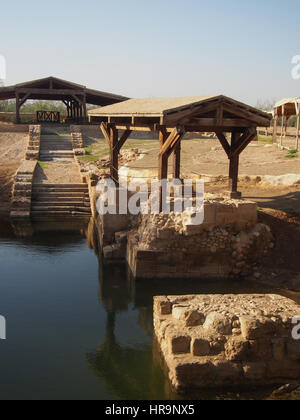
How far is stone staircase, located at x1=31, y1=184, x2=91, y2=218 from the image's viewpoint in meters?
17.1

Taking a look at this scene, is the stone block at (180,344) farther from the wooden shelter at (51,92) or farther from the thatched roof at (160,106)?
the wooden shelter at (51,92)

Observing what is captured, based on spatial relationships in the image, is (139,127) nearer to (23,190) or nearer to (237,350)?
(23,190)

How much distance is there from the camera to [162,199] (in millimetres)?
11414

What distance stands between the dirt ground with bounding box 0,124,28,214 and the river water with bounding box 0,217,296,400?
5.39 metres

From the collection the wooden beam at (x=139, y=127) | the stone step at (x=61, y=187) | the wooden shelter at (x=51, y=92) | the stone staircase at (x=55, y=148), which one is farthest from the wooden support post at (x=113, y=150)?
the wooden shelter at (x=51, y=92)

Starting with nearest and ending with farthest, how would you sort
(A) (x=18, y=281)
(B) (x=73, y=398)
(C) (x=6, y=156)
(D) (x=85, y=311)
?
(B) (x=73, y=398)
(D) (x=85, y=311)
(A) (x=18, y=281)
(C) (x=6, y=156)

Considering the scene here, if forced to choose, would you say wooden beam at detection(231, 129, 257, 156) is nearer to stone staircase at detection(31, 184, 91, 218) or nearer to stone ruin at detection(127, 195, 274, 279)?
stone ruin at detection(127, 195, 274, 279)

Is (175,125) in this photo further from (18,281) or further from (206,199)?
(18,281)

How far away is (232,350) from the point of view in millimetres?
6500

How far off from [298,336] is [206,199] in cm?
525

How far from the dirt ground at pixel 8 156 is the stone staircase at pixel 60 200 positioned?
1.36 m

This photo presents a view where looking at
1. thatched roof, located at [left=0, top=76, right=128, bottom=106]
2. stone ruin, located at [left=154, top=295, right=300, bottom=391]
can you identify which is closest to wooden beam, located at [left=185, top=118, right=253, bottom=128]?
stone ruin, located at [left=154, top=295, right=300, bottom=391]

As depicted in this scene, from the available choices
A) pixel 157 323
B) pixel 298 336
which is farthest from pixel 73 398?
pixel 298 336

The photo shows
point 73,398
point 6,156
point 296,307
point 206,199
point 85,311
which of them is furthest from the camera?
point 6,156
